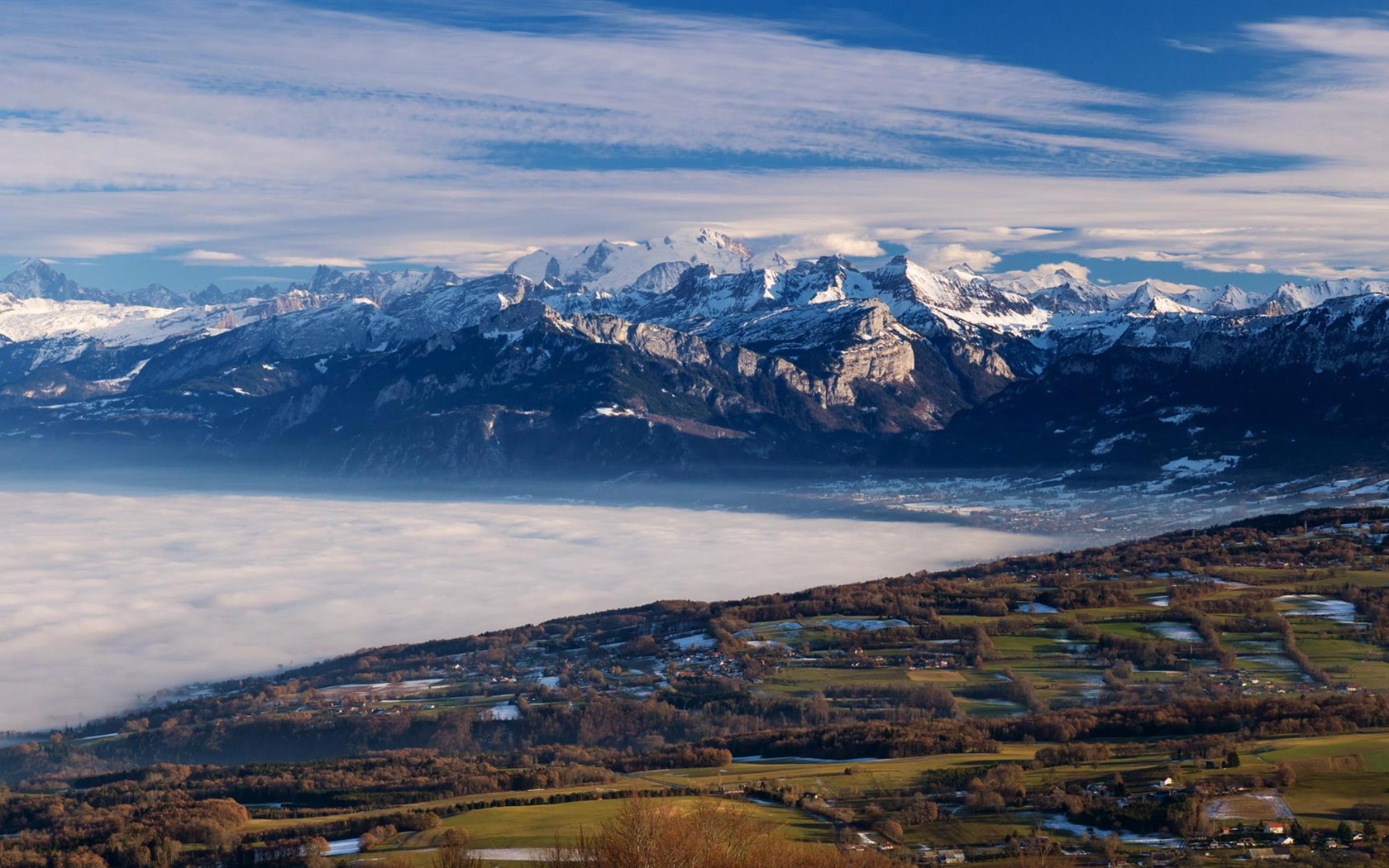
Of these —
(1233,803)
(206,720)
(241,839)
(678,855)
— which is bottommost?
(206,720)

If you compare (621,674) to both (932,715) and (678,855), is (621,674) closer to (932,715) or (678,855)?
(932,715)

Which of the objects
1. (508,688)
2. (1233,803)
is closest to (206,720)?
(508,688)

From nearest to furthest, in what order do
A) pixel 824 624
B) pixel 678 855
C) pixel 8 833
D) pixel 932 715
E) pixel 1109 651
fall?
pixel 678 855, pixel 8 833, pixel 932 715, pixel 1109 651, pixel 824 624

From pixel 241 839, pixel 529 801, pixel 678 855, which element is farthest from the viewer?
pixel 529 801

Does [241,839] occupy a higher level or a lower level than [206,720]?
higher

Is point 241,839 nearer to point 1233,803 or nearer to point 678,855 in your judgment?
point 678,855

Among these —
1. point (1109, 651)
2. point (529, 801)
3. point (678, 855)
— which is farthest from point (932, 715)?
point (678, 855)

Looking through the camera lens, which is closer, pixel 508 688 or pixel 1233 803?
pixel 1233 803

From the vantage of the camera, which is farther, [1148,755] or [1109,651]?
[1109,651]

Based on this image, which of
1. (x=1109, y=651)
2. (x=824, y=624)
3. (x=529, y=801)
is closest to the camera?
(x=529, y=801)
